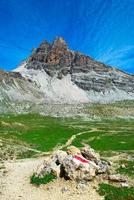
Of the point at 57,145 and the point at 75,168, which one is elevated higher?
the point at 75,168

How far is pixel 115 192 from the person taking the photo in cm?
4334

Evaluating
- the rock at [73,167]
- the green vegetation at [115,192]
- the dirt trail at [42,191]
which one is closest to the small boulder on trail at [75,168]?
the rock at [73,167]

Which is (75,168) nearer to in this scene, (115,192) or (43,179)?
(43,179)

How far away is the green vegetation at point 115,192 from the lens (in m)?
41.9

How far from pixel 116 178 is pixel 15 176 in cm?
1539

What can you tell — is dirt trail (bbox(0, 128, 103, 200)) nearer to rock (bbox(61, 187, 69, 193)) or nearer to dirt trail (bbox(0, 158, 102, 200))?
dirt trail (bbox(0, 158, 102, 200))

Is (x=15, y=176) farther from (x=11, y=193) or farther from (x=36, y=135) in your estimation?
(x=36, y=135)

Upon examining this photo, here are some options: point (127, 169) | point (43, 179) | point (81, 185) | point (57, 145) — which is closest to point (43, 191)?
point (43, 179)

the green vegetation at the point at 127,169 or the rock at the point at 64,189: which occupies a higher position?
the green vegetation at the point at 127,169

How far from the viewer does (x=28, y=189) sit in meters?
46.7

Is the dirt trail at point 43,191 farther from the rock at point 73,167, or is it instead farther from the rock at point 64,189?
the rock at point 73,167

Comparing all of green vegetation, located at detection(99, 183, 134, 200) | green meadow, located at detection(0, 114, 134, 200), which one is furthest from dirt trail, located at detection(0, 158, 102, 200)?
green meadow, located at detection(0, 114, 134, 200)

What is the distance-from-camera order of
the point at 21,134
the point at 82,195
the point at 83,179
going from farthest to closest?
the point at 21,134
the point at 83,179
the point at 82,195

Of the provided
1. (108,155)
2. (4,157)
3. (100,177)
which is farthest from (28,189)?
(108,155)
